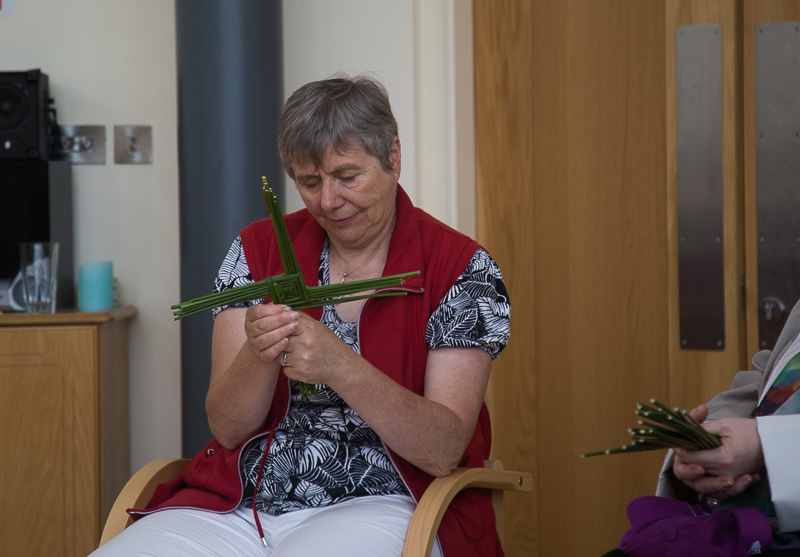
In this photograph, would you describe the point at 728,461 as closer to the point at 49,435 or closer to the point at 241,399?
the point at 241,399

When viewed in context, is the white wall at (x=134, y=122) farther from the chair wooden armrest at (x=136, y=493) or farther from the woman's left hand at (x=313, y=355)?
the woman's left hand at (x=313, y=355)

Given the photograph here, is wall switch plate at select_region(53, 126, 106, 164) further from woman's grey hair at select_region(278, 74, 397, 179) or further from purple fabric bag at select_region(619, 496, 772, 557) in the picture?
purple fabric bag at select_region(619, 496, 772, 557)

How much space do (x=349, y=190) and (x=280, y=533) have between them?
2.23 ft

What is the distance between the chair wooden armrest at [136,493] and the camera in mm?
1755

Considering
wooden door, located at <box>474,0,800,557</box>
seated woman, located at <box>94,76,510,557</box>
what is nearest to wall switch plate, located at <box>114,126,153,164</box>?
wooden door, located at <box>474,0,800,557</box>

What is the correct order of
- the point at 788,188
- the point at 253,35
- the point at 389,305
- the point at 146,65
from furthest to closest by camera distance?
the point at 146,65, the point at 253,35, the point at 788,188, the point at 389,305

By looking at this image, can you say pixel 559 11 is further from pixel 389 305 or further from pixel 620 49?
pixel 389 305

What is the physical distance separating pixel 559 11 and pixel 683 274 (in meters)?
0.95

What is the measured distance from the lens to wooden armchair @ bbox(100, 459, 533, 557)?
1.56 metres

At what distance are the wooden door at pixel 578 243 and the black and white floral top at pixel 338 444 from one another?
1.15 m

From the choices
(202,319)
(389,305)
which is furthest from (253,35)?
(389,305)

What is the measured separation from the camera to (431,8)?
2.90 m

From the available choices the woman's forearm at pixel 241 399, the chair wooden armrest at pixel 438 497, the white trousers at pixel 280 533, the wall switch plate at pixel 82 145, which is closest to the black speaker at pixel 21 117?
the wall switch plate at pixel 82 145

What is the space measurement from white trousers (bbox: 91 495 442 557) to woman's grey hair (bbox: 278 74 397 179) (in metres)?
0.68
